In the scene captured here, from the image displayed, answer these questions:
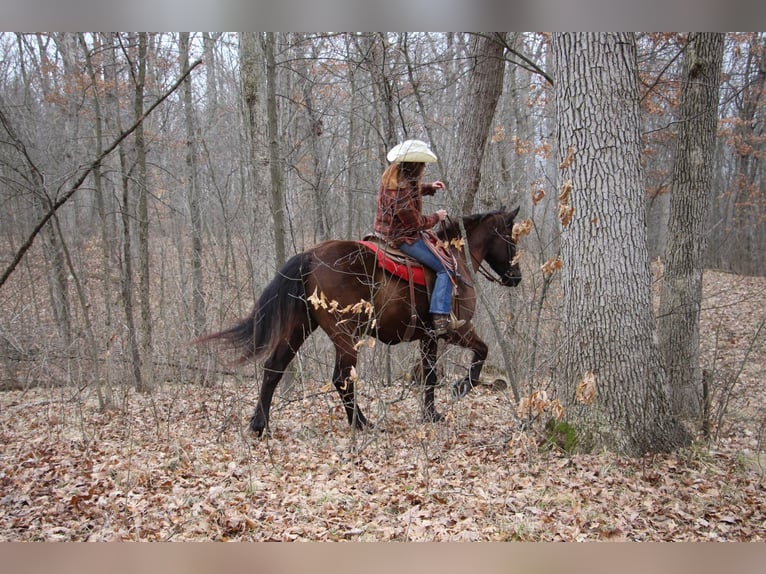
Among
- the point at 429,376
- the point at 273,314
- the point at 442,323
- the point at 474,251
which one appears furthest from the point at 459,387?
the point at 273,314

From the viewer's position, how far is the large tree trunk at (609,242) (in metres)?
4.78

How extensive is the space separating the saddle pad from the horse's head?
1229 mm

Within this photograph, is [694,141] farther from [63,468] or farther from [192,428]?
Answer: [63,468]

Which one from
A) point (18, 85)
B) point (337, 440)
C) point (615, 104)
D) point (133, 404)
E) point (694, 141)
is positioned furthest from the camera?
point (18, 85)

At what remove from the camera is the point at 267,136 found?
7117mm

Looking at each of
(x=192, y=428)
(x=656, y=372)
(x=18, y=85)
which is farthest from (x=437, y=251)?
(x=18, y=85)

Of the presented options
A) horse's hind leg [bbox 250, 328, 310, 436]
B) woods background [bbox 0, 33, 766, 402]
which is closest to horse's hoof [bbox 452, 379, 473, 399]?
woods background [bbox 0, 33, 766, 402]

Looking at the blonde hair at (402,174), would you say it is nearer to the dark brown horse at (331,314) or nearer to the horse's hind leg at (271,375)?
the dark brown horse at (331,314)

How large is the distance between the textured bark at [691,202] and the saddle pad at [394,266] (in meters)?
3.20

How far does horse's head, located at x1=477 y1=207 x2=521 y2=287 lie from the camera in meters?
6.95

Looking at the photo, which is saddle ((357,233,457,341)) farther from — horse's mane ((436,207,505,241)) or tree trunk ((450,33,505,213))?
tree trunk ((450,33,505,213))

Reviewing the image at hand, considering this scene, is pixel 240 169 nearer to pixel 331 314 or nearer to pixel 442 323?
pixel 331 314

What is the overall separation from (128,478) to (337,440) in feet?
6.74

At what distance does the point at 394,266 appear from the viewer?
604 centimetres
